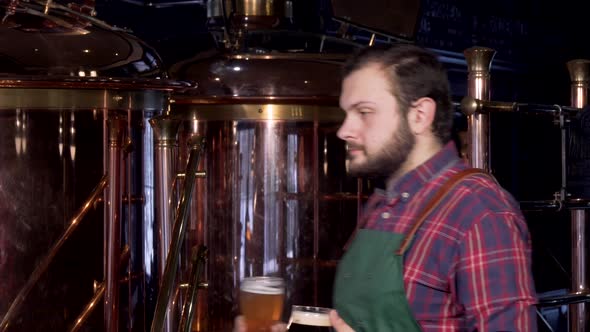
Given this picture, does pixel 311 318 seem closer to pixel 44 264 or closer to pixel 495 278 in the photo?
pixel 495 278

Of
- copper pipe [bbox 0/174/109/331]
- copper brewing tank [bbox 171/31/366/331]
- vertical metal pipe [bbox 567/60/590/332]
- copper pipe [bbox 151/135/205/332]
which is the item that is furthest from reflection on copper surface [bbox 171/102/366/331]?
vertical metal pipe [bbox 567/60/590/332]

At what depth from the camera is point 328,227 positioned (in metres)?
5.16

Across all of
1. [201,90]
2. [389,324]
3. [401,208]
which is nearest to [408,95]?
[401,208]

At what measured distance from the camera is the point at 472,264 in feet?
6.64

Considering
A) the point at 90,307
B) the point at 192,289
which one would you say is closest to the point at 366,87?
the point at 192,289

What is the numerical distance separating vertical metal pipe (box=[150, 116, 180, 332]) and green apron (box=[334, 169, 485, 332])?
202cm

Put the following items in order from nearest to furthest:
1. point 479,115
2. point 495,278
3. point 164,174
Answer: point 495,278 < point 479,115 < point 164,174

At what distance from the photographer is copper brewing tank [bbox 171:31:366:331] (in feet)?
16.5

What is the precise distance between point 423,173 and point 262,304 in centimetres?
50

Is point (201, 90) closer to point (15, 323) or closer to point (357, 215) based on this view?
point (357, 215)

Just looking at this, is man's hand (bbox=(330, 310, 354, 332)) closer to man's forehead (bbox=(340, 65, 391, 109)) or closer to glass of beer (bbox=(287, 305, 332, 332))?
glass of beer (bbox=(287, 305, 332, 332))

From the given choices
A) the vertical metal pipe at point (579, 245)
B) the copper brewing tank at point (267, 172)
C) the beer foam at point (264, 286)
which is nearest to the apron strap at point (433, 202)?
the beer foam at point (264, 286)

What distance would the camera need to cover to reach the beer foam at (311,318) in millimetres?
2404

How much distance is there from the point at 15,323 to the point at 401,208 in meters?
2.31
